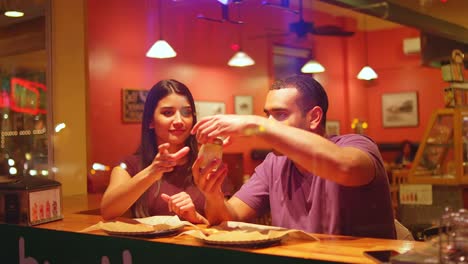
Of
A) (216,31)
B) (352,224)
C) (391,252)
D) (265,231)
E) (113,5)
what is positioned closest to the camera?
(391,252)

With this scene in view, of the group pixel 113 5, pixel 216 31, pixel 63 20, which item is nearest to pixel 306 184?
pixel 63 20

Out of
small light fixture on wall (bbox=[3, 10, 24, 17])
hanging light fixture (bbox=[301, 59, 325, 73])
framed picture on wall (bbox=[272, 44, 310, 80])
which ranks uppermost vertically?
framed picture on wall (bbox=[272, 44, 310, 80])

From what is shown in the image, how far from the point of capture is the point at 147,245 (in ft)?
5.25

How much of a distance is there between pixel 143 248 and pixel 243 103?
4.22 meters

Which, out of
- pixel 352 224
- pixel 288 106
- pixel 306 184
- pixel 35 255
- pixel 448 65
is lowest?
pixel 35 255

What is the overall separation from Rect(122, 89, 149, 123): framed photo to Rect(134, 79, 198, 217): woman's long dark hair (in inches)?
85.3

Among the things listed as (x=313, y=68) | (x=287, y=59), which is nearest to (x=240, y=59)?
(x=313, y=68)

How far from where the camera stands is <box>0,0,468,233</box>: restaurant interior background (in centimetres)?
334

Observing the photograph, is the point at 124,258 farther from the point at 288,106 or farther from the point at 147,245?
the point at 288,106

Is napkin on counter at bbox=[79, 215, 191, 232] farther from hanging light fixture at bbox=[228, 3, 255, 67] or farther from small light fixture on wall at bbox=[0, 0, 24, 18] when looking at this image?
hanging light fixture at bbox=[228, 3, 255, 67]

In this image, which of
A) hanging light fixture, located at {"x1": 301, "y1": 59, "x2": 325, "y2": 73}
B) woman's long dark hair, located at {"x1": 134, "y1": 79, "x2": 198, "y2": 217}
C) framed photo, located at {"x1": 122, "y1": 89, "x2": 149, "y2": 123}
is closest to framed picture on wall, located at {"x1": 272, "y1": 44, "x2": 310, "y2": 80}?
hanging light fixture, located at {"x1": 301, "y1": 59, "x2": 325, "y2": 73}

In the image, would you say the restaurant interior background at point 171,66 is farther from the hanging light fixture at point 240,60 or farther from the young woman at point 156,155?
the young woman at point 156,155

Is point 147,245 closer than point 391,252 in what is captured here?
No

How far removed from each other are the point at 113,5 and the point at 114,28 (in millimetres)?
299
